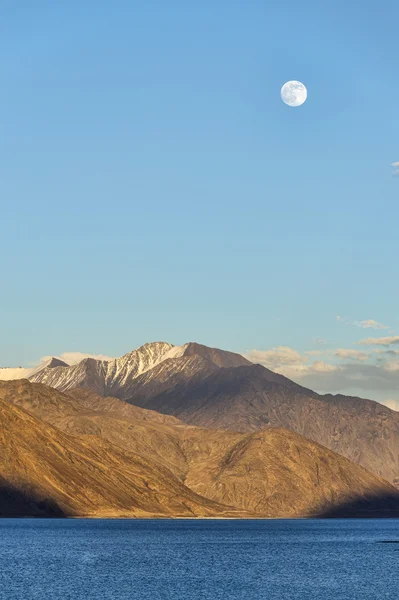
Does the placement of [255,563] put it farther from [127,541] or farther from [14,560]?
[127,541]

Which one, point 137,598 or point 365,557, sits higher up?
point 365,557

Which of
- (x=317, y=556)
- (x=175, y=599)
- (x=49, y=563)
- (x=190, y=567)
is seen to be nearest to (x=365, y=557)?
(x=317, y=556)

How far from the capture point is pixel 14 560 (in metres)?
140

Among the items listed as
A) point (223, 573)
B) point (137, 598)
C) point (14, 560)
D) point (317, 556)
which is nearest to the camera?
point (137, 598)

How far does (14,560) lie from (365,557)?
178 ft

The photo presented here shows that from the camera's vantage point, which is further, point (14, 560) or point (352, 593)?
point (14, 560)

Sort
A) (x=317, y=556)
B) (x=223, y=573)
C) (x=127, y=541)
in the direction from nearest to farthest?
1. (x=223, y=573)
2. (x=317, y=556)
3. (x=127, y=541)

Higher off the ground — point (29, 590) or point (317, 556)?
point (317, 556)

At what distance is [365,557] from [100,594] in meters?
72.0

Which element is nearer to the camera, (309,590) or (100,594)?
(100,594)

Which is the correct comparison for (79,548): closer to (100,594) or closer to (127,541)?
(127,541)

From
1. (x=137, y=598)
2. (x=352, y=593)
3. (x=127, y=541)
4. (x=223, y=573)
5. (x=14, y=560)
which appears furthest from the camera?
(x=127, y=541)

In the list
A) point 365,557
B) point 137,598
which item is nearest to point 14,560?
point 137,598

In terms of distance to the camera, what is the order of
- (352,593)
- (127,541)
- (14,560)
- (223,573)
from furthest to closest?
(127,541) < (14,560) < (223,573) < (352,593)
